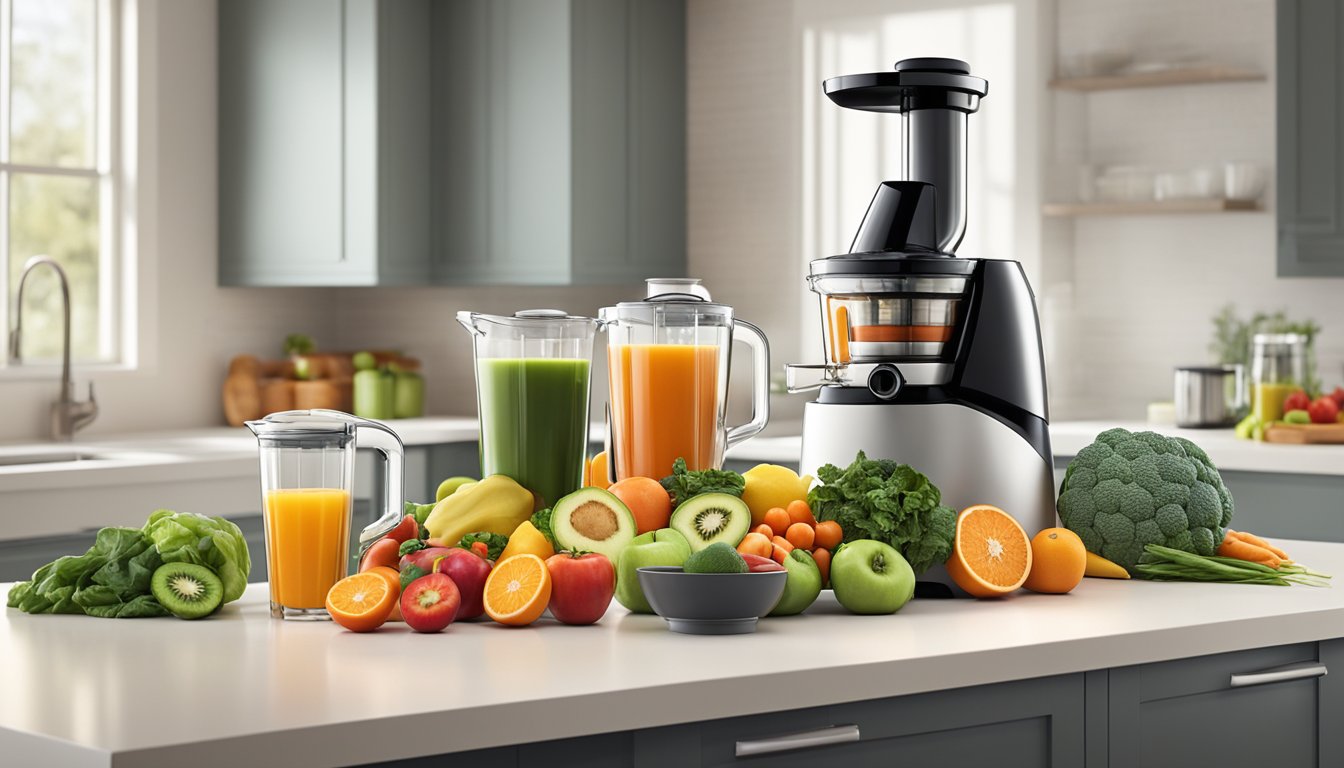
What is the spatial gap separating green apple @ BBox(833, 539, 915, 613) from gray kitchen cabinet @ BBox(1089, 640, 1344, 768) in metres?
0.25

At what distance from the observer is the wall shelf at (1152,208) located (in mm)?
4504

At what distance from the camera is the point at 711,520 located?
1916 millimetres

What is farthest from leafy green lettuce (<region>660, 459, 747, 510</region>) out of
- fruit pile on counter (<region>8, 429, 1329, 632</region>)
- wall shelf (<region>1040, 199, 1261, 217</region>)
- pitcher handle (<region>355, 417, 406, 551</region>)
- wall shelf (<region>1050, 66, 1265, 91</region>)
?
wall shelf (<region>1050, 66, 1265, 91</region>)

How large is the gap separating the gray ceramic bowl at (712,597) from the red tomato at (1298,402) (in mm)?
2818

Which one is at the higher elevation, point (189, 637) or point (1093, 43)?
point (1093, 43)

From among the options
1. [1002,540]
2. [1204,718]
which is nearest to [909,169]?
[1002,540]

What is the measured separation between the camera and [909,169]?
7.52ft

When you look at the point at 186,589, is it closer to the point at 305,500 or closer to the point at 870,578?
the point at 305,500

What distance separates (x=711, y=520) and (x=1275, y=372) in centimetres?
279

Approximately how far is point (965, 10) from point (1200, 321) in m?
1.16

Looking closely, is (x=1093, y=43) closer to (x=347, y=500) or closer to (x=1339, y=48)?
(x=1339, y=48)

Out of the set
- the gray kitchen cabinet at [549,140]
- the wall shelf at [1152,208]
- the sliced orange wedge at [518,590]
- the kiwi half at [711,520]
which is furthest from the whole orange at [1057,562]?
the gray kitchen cabinet at [549,140]

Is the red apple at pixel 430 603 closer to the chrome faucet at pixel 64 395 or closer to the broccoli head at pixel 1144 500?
the broccoli head at pixel 1144 500

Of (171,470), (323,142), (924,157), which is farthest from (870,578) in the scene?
(323,142)
